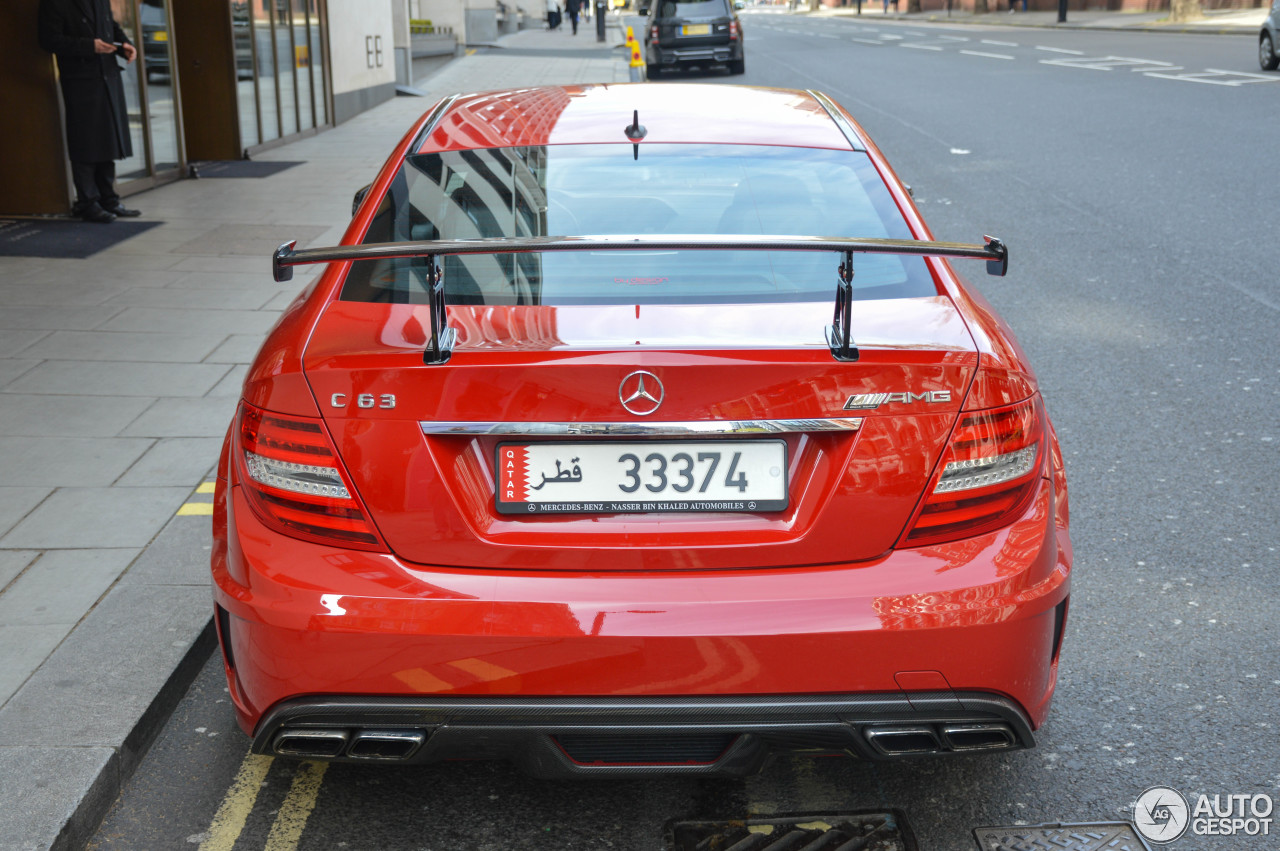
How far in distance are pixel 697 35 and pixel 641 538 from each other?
2613 centimetres

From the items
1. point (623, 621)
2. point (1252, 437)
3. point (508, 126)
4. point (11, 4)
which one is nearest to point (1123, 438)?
point (1252, 437)

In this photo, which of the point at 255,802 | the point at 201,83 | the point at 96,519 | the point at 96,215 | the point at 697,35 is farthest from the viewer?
the point at 697,35

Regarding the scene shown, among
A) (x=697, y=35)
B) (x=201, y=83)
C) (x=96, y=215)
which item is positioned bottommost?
(x=96, y=215)

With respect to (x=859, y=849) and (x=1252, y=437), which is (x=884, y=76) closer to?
(x=1252, y=437)

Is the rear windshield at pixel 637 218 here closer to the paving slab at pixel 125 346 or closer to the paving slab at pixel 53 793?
the paving slab at pixel 53 793

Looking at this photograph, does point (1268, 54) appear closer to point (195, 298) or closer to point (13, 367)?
point (195, 298)

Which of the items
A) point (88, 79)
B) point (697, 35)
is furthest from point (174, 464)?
point (697, 35)

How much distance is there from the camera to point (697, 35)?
26969 mm

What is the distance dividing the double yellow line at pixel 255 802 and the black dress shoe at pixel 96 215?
8605mm

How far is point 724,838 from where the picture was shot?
8.93ft

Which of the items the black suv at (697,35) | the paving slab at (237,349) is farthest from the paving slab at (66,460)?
the black suv at (697,35)

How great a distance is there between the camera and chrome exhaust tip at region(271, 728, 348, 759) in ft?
8.00

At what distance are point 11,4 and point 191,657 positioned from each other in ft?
27.6

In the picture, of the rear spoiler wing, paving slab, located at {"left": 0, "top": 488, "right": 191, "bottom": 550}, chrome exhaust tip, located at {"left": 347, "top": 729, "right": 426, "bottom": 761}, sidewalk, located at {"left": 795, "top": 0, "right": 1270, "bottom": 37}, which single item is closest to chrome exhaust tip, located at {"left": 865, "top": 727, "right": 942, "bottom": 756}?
the rear spoiler wing
